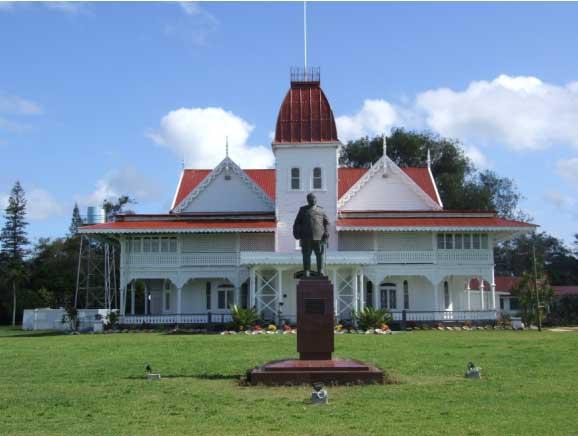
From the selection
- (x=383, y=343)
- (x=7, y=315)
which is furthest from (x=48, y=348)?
(x=7, y=315)

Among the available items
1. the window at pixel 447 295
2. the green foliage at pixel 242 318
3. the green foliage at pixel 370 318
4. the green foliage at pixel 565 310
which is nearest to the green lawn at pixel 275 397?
the green foliage at pixel 370 318

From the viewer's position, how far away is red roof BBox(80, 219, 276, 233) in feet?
141

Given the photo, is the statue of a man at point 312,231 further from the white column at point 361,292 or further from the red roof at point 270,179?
the red roof at point 270,179

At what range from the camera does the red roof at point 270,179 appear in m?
50.6

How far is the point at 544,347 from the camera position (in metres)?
26.2

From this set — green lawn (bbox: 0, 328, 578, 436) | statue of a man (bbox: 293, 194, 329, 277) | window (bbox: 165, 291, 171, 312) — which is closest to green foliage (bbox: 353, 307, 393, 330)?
window (bbox: 165, 291, 171, 312)

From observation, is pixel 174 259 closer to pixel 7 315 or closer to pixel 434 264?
pixel 434 264

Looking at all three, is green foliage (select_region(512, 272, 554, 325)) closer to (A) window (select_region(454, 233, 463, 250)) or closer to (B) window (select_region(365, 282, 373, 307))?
(A) window (select_region(454, 233, 463, 250))

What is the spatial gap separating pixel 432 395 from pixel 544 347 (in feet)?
42.8

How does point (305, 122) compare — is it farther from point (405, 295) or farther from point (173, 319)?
point (173, 319)

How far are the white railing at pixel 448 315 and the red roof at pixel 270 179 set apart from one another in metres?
9.77

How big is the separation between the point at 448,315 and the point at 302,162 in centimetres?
1171

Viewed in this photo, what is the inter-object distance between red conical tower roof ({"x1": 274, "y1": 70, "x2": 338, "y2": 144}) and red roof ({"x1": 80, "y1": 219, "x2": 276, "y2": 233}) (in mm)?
4856

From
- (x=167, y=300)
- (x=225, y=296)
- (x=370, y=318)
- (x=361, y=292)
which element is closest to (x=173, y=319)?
(x=225, y=296)
